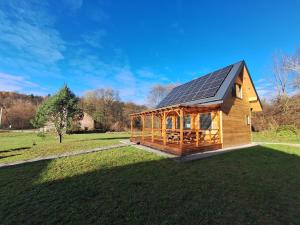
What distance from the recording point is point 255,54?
22938 millimetres

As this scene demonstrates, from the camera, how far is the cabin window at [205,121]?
12.2 m

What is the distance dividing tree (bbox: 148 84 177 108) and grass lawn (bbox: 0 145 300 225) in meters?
37.2

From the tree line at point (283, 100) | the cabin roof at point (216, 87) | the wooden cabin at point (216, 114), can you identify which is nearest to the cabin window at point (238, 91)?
the wooden cabin at point (216, 114)

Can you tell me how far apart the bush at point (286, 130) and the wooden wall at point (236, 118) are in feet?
27.2

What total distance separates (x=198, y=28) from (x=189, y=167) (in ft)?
62.2

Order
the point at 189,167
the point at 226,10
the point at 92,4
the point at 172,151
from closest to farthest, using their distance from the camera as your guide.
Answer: the point at 189,167 → the point at 172,151 → the point at 92,4 → the point at 226,10

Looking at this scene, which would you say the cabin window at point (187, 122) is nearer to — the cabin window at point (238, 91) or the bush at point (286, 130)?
the cabin window at point (238, 91)

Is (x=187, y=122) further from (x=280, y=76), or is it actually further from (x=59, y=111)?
(x=280, y=76)

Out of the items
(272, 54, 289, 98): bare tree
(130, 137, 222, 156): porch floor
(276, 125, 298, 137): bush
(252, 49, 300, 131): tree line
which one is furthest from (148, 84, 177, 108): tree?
(130, 137, 222, 156): porch floor

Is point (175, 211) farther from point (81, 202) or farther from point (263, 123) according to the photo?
point (263, 123)

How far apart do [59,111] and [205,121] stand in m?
12.3

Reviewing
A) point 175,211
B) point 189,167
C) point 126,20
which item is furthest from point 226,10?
point 175,211

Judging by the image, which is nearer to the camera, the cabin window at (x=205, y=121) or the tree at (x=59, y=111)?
the cabin window at (x=205, y=121)

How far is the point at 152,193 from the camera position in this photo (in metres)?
4.48
